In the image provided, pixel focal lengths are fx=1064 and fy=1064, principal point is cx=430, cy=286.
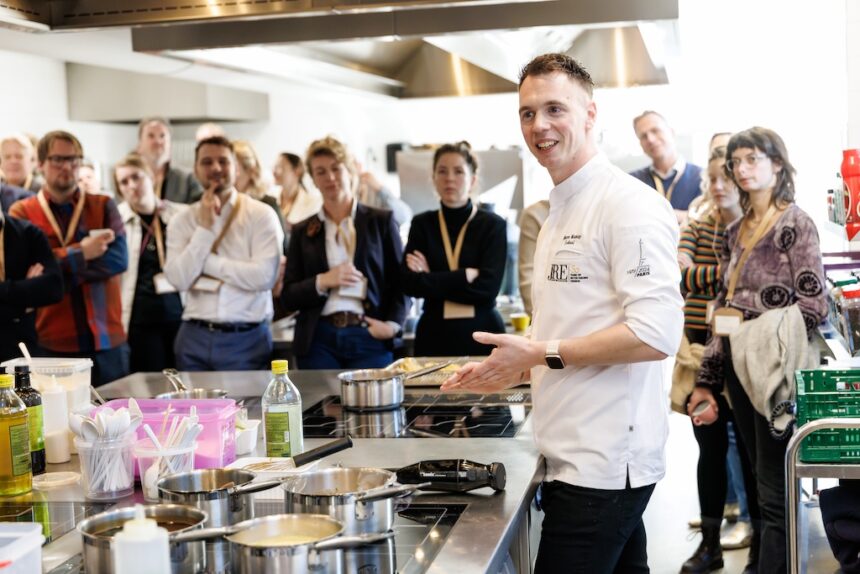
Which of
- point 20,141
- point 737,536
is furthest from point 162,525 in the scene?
point 20,141

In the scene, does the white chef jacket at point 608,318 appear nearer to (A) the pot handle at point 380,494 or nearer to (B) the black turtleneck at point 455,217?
(A) the pot handle at point 380,494

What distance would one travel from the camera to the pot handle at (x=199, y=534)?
1.55 metres

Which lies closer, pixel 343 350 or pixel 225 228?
pixel 343 350

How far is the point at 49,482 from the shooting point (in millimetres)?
2299

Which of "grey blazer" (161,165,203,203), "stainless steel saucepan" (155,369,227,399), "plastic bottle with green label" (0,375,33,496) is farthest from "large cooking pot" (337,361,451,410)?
"grey blazer" (161,165,203,203)

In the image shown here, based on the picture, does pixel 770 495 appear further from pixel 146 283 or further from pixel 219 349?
pixel 146 283

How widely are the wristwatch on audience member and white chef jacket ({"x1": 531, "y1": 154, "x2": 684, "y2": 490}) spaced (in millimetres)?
66

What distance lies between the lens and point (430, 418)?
2.83 m

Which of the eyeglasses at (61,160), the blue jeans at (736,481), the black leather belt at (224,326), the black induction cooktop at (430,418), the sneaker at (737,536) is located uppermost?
the eyeglasses at (61,160)

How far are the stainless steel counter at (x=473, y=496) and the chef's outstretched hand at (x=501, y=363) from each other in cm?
18

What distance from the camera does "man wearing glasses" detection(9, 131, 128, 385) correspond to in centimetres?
476

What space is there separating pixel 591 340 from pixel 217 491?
800mm

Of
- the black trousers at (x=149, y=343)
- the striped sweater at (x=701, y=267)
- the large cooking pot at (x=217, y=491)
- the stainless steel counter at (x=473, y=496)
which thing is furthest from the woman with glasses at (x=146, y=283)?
the large cooking pot at (x=217, y=491)

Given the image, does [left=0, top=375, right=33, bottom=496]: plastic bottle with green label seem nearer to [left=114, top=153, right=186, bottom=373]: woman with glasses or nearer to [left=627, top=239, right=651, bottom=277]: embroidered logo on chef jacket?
[left=627, top=239, right=651, bottom=277]: embroidered logo on chef jacket
